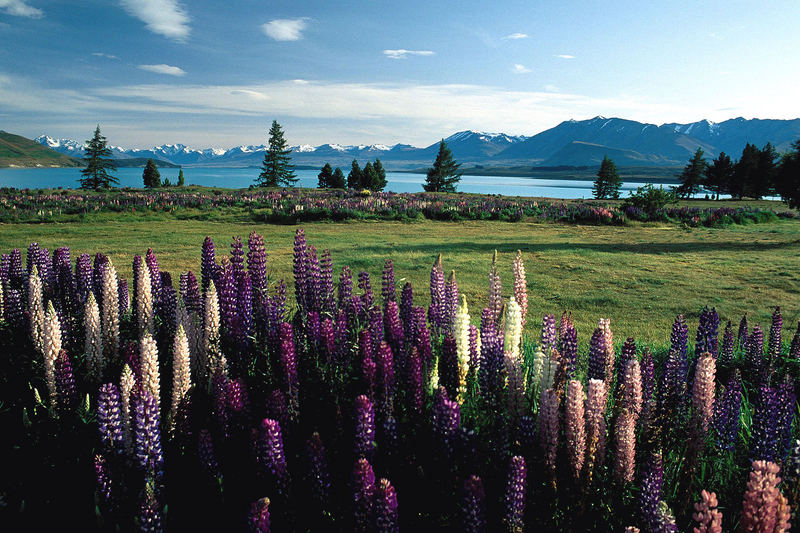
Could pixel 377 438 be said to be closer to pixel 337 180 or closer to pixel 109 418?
pixel 109 418

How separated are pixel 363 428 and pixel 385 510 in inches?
Answer: 24.2

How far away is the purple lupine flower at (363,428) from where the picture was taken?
276 cm

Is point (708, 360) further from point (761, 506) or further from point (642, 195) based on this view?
point (642, 195)

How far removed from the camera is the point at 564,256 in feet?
58.0

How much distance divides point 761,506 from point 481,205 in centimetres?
3355

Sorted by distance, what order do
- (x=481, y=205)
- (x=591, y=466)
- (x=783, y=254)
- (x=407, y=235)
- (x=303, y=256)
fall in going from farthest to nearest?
(x=481, y=205), (x=407, y=235), (x=783, y=254), (x=303, y=256), (x=591, y=466)

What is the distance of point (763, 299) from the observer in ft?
38.6

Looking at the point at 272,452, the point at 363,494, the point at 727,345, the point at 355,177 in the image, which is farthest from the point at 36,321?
the point at 355,177

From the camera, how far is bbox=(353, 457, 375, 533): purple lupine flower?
2266 millimetres

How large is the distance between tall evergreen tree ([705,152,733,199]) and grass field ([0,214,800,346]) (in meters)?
66.2

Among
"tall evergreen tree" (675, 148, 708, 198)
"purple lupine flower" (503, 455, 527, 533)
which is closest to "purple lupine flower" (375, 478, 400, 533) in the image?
"purple lupine flower" (503, 455, 527, 533)

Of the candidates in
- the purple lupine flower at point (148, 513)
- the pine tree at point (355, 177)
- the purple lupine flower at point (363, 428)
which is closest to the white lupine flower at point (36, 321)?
the purple lupine flower at point (148, 513)

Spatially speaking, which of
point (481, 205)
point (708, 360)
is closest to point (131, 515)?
point (708, 360)

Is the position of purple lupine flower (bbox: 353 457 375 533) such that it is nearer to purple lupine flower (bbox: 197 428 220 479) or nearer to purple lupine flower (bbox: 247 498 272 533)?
purple lupine flower (bbox: 247 498 272 533)
